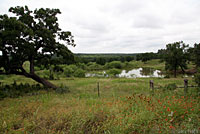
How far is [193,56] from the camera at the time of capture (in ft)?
114

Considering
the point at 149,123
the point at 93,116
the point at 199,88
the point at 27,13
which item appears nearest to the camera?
the point at 149,123

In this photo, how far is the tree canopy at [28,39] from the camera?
11.2 m

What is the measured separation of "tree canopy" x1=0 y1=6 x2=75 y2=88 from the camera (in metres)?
11.2

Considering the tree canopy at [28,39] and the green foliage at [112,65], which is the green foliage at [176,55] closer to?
the tree canopy at [28,39]

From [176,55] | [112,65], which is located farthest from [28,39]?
[112,65]

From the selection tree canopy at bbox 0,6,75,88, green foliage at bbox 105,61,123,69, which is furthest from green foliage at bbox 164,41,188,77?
green foliage at bbox 105,61,123,69

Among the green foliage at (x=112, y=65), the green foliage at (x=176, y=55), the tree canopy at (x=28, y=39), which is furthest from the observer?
the green foliage at (x=112, y=65)

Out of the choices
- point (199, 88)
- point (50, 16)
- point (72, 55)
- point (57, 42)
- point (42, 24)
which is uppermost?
point (50, 16)

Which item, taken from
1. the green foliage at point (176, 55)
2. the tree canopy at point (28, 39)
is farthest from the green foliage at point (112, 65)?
the tree canopy at point (28, 39)

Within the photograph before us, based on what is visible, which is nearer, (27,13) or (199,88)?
(199,88)

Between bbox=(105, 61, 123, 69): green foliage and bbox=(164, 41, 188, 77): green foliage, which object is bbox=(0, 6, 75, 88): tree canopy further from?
bbox=(105, 61, 123, 69): green foliage

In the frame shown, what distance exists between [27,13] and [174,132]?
1535 cm

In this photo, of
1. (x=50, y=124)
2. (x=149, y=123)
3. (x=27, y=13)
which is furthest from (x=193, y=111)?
(x=27, y=13)

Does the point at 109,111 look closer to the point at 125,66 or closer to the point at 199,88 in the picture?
the point at 199,88
